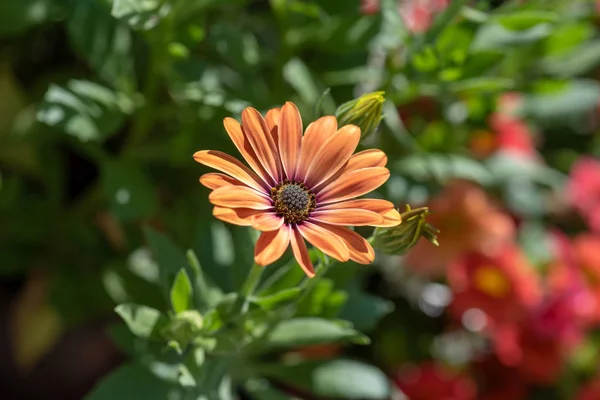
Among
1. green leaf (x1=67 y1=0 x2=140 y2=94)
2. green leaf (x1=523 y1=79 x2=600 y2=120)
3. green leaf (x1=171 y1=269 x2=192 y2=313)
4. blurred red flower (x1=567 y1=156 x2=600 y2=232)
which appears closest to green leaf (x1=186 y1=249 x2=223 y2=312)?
green leaf (x1=171 y1=269 x2=192 y2=313)

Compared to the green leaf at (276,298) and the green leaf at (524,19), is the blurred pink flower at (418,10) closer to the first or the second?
the green leaf at (524,19)

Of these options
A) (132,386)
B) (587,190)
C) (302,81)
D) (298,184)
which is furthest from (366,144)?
(587,190)

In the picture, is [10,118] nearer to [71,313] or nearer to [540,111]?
[71,313]

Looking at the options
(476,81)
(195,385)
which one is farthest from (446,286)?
(195,385)

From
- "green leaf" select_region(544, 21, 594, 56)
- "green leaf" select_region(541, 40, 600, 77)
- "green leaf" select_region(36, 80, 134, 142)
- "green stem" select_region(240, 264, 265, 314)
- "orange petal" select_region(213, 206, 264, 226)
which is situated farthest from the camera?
"green leaf" select_region(541, 40, 600, 77)

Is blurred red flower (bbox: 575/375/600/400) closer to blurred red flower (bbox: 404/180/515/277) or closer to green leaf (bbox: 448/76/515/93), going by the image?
blurred red flower (bbox: 404/180/515/277)

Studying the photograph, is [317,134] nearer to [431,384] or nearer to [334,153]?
[334,153]
